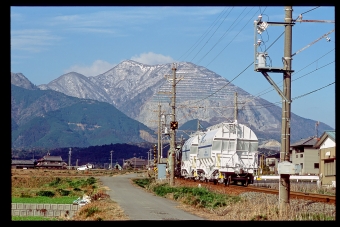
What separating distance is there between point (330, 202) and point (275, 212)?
13.0 ft

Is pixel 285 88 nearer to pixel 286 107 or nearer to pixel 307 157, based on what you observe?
pixel 286 107

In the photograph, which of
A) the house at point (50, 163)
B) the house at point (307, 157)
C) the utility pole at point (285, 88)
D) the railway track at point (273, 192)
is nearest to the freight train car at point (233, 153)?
the railway track at point (273, 192)

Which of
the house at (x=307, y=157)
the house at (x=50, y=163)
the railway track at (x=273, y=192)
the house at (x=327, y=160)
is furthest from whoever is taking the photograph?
the house at (x=50, y=163)

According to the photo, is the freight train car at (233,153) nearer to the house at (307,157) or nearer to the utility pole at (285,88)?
the utility pole at (285,88)

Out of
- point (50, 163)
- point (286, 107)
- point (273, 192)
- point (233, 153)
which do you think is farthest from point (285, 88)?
point (50, 163)

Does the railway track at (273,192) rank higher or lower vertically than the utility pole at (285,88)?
lower

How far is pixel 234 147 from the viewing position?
3912 centimetres

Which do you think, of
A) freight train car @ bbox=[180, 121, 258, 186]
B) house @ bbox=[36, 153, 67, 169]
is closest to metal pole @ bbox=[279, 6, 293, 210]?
freight train car @ bbox=[180, 121, 258, 186]

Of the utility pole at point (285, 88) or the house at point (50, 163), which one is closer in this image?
the utility pole at point (285, 88)

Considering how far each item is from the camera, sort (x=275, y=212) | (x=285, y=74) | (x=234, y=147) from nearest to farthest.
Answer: (x=275, y=212), (x=285, y=74), (x=234, y=147)

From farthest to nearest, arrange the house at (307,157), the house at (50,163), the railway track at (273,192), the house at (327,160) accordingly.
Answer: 1. the house at (50,163)
2. the house at (307,157)
3. the house at (327,160)
4. the railway track at (273,192)
